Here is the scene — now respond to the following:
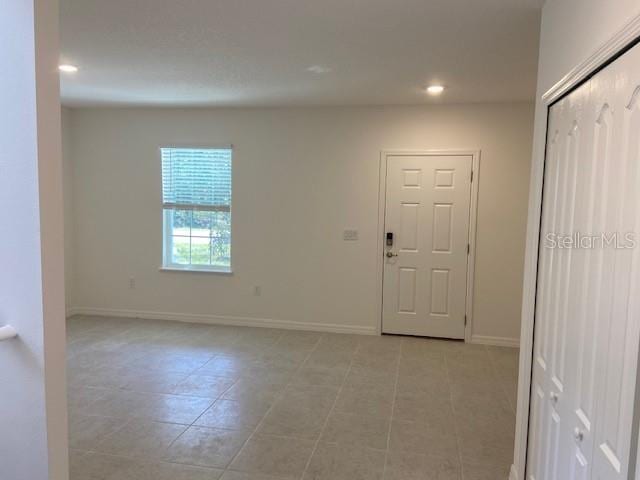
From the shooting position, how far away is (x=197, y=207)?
532cm

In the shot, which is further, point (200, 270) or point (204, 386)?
point (200, 270)

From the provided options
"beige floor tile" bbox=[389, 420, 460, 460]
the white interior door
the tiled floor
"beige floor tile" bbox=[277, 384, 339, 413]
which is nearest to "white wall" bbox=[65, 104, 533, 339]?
Answer: the white interior door

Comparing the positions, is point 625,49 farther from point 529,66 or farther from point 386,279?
point 386,279

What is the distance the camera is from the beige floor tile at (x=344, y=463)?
2.45 meters

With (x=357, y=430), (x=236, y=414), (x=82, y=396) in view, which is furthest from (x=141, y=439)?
(x=357, y=430)

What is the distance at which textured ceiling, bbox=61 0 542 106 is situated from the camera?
7.61ft

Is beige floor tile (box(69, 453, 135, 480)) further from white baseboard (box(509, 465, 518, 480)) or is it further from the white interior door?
the white interior door

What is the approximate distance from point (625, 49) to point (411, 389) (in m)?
2.91

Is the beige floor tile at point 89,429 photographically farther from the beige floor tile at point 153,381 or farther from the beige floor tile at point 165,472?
the beige floor tile at point 153,381

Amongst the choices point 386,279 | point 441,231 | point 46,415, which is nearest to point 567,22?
point 46,415

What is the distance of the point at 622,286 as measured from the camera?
119 cm

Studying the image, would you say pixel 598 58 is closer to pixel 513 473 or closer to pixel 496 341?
pixel 513 473

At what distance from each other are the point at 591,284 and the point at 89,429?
2962 millimetres

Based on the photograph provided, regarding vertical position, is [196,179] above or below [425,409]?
above
